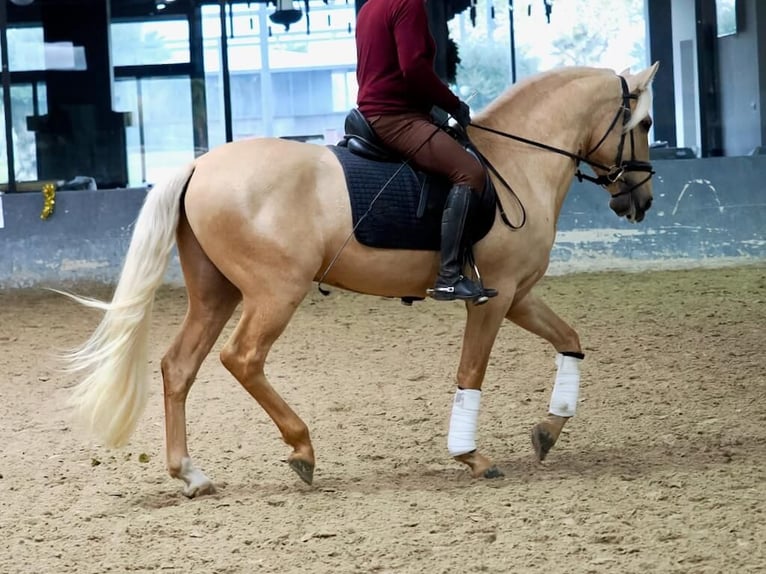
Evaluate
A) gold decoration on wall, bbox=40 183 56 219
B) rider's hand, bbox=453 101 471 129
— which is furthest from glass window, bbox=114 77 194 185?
rider's hand, bbox=453 101 471 129

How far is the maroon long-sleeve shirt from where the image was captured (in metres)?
4.33

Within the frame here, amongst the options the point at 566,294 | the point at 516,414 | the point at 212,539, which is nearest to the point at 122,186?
the point at 566,294

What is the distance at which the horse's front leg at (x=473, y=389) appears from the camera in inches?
177

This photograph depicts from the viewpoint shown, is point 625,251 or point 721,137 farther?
point 721,137

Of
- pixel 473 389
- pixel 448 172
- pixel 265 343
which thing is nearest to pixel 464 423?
pixel 473 389

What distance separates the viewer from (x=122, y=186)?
455 inches

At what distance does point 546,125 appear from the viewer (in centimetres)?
486

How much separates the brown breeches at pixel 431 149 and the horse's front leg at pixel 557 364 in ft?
2.26

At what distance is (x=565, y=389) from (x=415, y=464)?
0.73m

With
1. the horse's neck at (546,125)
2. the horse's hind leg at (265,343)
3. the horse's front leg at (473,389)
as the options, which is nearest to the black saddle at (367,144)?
the horse's neck at (546,125)

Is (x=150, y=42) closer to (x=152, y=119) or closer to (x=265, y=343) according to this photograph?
(x=152, y=119)

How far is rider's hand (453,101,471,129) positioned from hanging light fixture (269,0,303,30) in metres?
7.47

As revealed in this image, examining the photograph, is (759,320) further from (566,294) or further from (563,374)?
(563,374)

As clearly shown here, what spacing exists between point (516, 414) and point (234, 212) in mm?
2039
